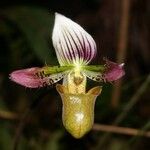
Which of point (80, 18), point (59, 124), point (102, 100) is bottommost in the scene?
point (59, 124)

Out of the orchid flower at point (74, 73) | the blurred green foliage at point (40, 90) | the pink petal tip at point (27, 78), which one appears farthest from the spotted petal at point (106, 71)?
the blurred green foliage at point (40, 90)

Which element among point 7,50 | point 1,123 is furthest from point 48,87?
point 7,50

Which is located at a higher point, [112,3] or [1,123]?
[112,3]

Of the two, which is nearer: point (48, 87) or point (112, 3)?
point (48, 87)

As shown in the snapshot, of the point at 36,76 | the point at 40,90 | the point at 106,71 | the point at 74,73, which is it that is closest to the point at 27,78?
the point at 36,76

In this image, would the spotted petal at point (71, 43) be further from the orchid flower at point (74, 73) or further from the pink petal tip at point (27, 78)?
the pink petal tip at point (27, 78)

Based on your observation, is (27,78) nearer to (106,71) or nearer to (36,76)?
(36,76)

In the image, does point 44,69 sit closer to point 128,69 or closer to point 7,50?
point 7,50

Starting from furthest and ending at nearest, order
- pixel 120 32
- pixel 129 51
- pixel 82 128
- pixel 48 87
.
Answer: pixel 129 51 → pixel 120 32 → pixel 48 87 → pixel 82 128

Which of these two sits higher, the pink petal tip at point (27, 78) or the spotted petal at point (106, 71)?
the spotted petal at point (106, 71)
